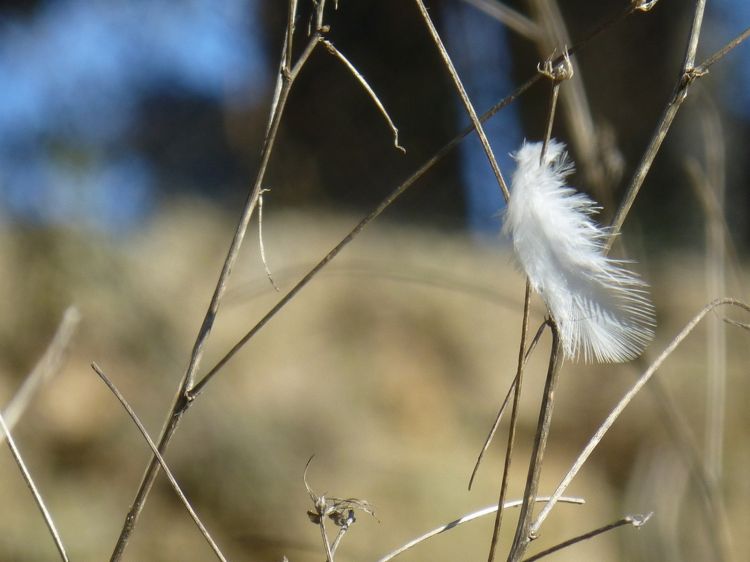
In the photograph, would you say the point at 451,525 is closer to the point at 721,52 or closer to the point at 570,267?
the point at 570,267

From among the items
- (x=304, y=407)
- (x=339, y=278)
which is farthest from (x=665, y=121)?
(x=339, y=278)

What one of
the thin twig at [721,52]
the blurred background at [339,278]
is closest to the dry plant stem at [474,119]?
the thin twig at [721,52]

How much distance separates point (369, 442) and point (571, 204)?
1747 millimetres

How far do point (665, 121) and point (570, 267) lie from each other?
3.4 inches

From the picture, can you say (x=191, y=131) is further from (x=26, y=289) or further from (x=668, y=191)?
(x=668, y=191)

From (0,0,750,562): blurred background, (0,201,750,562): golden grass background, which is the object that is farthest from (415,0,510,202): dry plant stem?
(0,201,750,562): golden grass background

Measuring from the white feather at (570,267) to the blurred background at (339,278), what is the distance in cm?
36

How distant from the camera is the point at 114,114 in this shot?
3.14 meters

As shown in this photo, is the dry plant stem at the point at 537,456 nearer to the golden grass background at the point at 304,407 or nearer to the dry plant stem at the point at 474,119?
the dry plant stem at the point at 474,119

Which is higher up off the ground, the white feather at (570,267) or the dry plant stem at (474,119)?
the dry plant stem at (474,119)

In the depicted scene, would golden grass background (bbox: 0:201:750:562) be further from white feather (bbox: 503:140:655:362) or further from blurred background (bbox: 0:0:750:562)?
white feather (bbox: 503:140:655:362)

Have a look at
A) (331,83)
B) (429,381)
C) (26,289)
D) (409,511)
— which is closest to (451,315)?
(429,381)

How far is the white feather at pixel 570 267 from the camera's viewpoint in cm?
43

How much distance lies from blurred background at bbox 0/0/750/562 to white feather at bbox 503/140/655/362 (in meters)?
0.36
